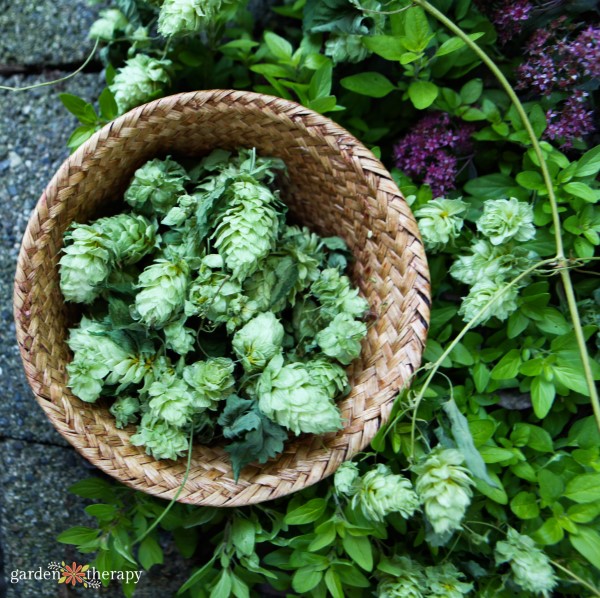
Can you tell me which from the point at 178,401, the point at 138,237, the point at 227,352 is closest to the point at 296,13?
the point at 138,237

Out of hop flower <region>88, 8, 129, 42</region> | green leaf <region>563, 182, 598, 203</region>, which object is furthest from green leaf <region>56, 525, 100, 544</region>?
green leaf <region>563, 182, 598, 203</region>

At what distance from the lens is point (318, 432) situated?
84 cm

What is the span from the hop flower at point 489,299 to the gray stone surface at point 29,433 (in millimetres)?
724

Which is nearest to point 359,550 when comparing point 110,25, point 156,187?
point 156,187

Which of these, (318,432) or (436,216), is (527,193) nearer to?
(436,216)

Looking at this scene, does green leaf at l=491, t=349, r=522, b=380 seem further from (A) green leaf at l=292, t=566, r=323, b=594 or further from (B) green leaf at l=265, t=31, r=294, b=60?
(B) green leaf at l=265, t=31, r=294, b=60

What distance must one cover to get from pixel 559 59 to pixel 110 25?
75 centimetres

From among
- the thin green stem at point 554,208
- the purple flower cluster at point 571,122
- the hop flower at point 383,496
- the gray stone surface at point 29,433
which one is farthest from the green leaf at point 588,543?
the gray stone surface at point 29,433

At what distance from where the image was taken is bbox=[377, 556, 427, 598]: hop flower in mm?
889

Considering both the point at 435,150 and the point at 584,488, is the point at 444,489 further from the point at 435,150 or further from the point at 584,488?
the point at 435,150

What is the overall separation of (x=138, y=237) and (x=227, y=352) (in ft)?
0.75

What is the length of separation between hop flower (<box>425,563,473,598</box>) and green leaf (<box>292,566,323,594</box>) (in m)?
0.16

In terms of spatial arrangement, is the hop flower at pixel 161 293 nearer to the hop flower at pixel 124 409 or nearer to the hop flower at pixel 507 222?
the hop flower at pixel 124 409

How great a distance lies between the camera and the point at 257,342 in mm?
892
